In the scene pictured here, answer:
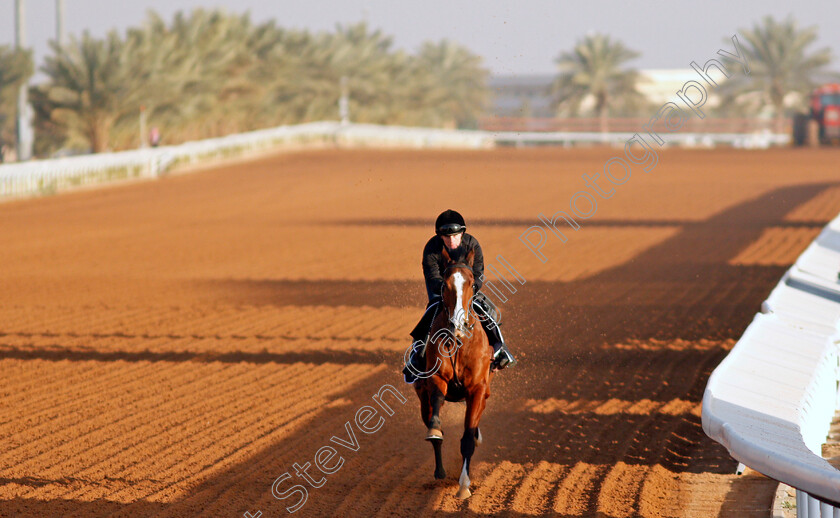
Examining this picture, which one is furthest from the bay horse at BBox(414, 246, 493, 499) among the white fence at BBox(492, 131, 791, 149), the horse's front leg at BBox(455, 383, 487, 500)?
the white fence at BBox(492, 131, 791, 149)

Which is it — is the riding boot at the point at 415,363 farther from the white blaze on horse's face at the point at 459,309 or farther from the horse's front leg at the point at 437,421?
the white blaze on horse's face at the point at 459,309

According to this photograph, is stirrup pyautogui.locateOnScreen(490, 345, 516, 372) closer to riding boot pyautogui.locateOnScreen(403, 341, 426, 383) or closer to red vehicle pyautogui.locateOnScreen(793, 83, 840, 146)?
riding boot pyautogui.locateOnScreen(403, 341, 426, 383)

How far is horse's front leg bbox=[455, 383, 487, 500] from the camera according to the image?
716 centimetres

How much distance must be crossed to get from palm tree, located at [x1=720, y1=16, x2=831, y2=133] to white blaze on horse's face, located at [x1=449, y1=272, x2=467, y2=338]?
219 feet

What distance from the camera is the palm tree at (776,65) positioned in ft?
227

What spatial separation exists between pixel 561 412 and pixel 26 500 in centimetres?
496

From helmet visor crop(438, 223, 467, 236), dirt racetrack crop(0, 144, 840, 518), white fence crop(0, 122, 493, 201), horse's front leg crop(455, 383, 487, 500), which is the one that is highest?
helmet visor crop(438, 223, 467, 236)

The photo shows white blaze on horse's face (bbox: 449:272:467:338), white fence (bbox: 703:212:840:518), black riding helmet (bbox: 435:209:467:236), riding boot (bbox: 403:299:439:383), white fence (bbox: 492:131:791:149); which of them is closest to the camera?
white fence (bbox: 703:212:840:518)

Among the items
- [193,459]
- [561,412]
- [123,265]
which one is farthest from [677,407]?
[123,265]

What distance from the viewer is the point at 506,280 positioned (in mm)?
17469

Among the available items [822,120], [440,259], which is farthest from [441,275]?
[822,120]

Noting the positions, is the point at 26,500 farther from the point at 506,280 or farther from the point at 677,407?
the point at 506,280

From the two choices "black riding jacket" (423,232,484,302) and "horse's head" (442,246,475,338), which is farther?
"black riding jacket" (423,232,484,302)

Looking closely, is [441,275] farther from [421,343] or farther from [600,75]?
[600,75]
